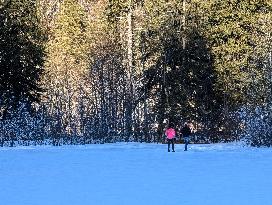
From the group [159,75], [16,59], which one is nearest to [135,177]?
[16,59]

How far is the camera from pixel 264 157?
20.9 metres

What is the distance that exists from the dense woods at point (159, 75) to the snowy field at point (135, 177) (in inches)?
236

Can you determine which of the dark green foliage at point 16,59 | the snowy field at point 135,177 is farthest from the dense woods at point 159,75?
the snowy field at point 135,177

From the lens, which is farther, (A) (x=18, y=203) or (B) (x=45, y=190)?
(B) (x=45, y=190)

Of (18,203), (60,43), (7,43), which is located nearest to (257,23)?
(7,43)

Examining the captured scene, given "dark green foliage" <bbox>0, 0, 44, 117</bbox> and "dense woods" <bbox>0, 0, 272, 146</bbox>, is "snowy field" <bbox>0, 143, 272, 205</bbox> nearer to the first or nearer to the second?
"dense woods" <bbox>0, 0, 272, 146</bbox>

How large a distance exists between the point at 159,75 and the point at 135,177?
2082 centimetres

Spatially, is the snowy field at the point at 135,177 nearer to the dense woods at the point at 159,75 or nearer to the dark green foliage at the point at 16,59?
the dense woods at the point at 159,75

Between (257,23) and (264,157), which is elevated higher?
(257,23)

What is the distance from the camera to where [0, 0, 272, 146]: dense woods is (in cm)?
3005

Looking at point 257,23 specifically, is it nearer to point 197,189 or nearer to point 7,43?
point 7,43

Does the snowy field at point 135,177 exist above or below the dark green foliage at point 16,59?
below

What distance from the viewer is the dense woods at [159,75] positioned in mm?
30047

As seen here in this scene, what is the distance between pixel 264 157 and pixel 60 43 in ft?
92.3
